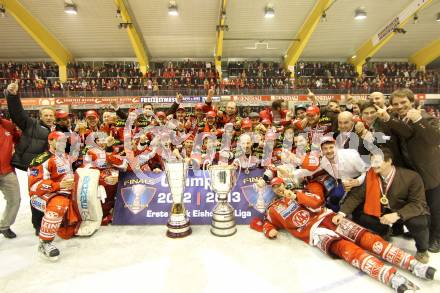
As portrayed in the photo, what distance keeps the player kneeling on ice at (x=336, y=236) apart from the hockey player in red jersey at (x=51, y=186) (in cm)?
230

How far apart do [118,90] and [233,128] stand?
46.0ft

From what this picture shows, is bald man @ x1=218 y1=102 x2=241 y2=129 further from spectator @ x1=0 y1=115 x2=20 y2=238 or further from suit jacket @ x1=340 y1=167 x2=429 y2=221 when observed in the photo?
spectator @ x1=0 y1=115 x2=20 y2=238

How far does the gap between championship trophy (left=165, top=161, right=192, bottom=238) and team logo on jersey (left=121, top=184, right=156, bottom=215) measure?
21.6 inches

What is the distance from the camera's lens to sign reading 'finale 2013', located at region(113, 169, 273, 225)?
3.89 m

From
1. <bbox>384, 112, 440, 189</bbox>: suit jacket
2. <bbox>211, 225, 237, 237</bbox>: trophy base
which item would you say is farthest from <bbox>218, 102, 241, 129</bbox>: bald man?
<bbox>384, 112, 440, 189</bbox>: suit jacket

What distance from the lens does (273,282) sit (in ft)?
8.16

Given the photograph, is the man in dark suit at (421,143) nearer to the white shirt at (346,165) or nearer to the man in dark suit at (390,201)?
the man in dark suit at (390,201)

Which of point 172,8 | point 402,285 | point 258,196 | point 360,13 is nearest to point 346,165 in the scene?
point 258,196

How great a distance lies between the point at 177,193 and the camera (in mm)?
3576

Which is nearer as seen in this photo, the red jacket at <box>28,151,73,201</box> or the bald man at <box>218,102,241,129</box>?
the red jacket at <box>28,151,73,201</box>

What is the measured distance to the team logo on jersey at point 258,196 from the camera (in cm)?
388

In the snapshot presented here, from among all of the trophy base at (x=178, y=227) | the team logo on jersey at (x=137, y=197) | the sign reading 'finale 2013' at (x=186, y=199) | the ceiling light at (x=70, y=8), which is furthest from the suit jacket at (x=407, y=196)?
the ceiling light at (x=70, y=8)

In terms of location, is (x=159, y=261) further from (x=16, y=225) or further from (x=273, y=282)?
(x=16, y=225)

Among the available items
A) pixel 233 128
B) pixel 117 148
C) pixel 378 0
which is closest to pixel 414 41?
pixel 378 0
